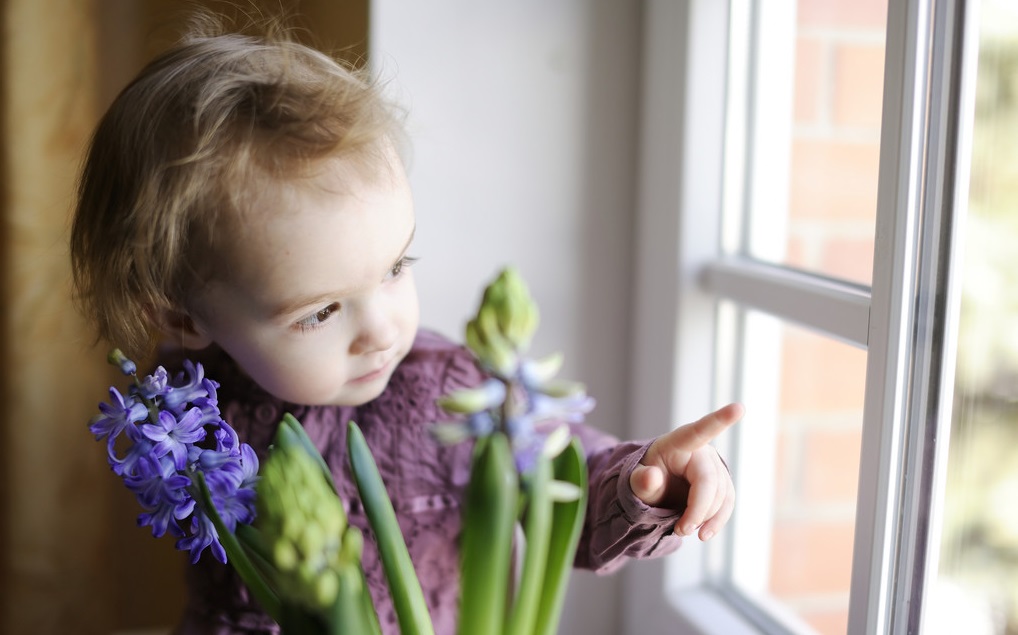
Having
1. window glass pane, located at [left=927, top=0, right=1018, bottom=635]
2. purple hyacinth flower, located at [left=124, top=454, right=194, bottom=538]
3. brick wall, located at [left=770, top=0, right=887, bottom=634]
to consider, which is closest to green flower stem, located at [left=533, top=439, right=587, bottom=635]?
purple hyacinth flower, located at [left=124, top=454, right=194, bottom=538]

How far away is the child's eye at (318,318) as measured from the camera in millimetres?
683

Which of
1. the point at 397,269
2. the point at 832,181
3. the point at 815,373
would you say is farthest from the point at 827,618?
the point at 397,269

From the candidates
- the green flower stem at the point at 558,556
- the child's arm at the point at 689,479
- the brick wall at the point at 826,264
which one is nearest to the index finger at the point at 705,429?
the child's arm at the point at 689,479

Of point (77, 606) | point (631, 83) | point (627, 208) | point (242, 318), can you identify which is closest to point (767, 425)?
point (627, 208)

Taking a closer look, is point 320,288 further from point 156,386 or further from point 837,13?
point 837,13

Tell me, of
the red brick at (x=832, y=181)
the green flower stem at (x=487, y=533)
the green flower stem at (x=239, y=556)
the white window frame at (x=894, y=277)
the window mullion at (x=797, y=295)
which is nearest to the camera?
the green flower stem at (x=487, y=533)

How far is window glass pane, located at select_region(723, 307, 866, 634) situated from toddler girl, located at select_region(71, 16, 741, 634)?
52 cm

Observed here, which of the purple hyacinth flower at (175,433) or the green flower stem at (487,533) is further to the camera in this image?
the purple hyacinth flower at (175,433)

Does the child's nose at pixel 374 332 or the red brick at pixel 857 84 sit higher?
the red brick at pixel 857 84

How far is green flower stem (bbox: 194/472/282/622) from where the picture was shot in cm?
53

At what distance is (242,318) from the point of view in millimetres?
694

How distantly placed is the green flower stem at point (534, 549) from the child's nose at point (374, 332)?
0.25m

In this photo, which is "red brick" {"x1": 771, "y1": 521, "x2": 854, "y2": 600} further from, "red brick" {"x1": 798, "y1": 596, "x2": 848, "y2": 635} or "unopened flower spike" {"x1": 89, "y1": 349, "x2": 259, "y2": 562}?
"unopened flower spike" {"x1": 89, "y1": 349, "x2": 259, "y2": 562}

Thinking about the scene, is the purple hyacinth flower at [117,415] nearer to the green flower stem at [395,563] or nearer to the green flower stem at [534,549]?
the green flower stem at [395,563]
